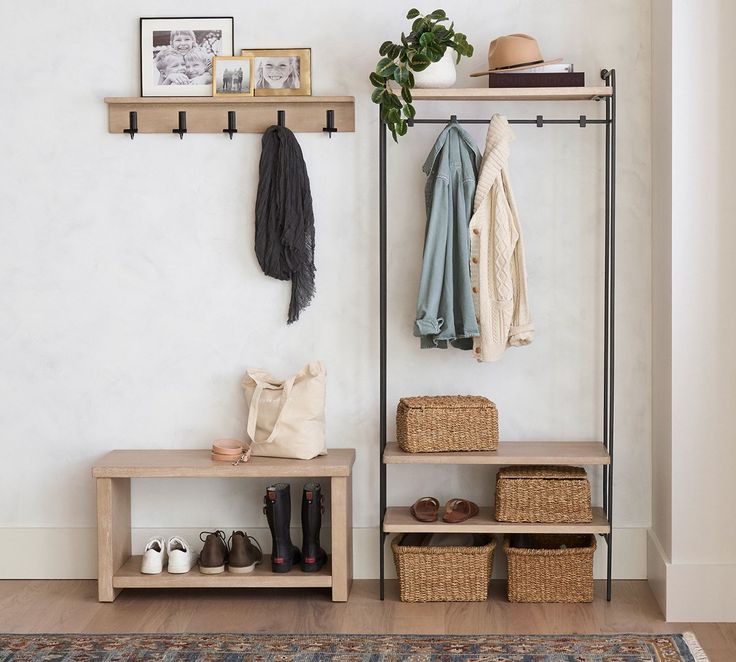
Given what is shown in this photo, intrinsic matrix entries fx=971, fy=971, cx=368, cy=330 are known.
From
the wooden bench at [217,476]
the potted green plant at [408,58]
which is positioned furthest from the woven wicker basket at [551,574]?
the potted green plant at [408,58]

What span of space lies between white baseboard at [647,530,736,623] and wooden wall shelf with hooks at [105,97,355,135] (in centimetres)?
200

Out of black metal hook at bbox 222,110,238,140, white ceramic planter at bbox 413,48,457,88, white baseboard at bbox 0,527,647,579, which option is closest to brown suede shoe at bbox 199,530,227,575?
white baseboard at bbox 0,527,647,579

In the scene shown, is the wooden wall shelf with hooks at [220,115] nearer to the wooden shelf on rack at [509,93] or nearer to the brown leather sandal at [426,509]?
the wooden shelf on rack at [509,93]

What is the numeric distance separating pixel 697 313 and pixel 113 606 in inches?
90.7

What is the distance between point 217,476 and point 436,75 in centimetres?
161

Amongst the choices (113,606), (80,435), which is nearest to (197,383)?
(80,435)

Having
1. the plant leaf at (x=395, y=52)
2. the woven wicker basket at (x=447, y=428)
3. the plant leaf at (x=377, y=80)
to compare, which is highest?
the plant leaf at (x=395, y=52)

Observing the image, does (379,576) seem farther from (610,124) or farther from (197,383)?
(610,124)

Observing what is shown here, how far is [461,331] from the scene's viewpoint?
3.48 m

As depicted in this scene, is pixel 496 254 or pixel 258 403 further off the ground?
pixel 496 254

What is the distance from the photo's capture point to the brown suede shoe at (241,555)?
352cm

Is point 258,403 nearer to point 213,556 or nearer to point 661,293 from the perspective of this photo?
point 213,556

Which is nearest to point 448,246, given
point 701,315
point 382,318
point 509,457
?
point 382,318

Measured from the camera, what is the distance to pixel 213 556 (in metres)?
3.53
